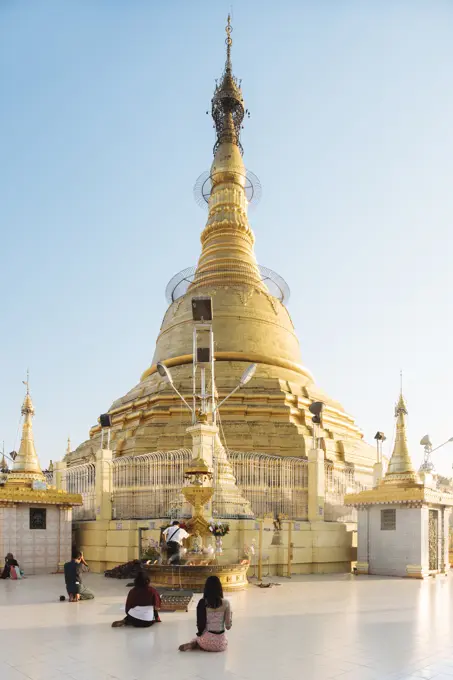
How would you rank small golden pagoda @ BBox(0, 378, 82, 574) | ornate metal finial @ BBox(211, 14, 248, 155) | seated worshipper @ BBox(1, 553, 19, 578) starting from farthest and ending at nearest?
ornate metal finial @ BBox(211, 14, 248, 155) → small golden pagoda @ BBox(0, 378, 82, 574) → seated worshipper @ BBox(1, 553, 19, 578)

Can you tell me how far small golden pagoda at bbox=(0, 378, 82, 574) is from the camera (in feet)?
66.8

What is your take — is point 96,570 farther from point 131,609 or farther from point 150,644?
point 150,644

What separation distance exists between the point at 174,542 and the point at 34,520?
7503 mm

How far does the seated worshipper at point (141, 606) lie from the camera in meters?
10.2

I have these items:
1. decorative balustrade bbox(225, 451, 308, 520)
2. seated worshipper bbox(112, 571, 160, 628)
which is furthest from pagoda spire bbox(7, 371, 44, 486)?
seated worshipper bbox(112, 571, 160, 628)

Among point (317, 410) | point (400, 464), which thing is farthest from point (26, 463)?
point (400, 464)

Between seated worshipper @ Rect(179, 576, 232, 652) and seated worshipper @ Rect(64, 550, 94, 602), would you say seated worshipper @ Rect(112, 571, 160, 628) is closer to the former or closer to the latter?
seated worshipper @ Rect(179, 576, 232, 652)

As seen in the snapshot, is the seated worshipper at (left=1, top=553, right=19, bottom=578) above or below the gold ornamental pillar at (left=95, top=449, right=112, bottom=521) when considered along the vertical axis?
below

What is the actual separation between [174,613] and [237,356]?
785 inches

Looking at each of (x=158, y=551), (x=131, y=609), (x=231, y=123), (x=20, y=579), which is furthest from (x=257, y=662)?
(x=231, y=123)

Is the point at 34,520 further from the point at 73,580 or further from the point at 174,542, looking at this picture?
the point at 73,580

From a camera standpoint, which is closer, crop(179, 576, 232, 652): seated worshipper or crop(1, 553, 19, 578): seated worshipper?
crop(179, 576, 232, 652): seated worshipper

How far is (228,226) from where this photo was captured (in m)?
37.9

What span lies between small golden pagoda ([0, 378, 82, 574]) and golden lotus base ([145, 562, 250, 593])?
694cm
